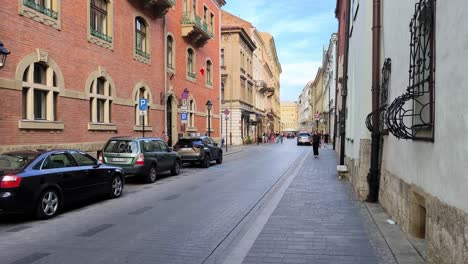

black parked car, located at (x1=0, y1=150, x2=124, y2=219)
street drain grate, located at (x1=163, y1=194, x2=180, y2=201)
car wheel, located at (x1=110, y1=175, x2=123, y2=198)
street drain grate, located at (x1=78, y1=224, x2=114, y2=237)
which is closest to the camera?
street drain grate, located at (x1=78, y1=224, x2=114, y2=237)

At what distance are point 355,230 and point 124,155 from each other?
8891 mm

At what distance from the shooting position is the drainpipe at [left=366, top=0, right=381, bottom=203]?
9586mm

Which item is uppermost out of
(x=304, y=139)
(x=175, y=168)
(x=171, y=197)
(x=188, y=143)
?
(x=188, y=143)

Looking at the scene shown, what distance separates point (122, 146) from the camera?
14.4m

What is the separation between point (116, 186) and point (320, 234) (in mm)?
6217

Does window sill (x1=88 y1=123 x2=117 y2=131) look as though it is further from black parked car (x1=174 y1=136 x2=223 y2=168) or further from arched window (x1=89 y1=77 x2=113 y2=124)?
black parked car (x1=174 y1=136 x2=223 y2=168)

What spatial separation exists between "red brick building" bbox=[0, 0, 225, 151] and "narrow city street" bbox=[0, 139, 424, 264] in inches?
218

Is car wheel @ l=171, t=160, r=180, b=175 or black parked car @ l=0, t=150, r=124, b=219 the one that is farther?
car wheel @ l=171, t=160, r=180, b=175

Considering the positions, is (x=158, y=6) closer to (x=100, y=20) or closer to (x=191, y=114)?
(x=100, y=20)

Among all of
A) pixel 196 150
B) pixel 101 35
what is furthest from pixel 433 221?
pixel 101 35

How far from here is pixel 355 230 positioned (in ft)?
24.2

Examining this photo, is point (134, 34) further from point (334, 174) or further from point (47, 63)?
point (334, 174)

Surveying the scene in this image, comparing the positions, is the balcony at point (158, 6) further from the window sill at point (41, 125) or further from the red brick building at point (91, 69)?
the window sill at point (41, 125)

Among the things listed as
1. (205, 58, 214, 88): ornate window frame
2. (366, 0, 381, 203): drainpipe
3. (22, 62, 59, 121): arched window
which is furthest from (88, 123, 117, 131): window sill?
(205, 58, 214, 88): ornate window frame
